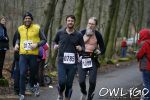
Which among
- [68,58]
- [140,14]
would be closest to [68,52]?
[68,58]

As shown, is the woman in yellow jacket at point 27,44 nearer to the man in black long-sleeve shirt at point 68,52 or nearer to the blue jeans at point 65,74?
the man in black long-sleeve shirt at point 68,52

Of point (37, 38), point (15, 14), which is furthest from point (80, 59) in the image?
point (15, 14)

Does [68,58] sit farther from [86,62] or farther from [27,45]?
[27,45]

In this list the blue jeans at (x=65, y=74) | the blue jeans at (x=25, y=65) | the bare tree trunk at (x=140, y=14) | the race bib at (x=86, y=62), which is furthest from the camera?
the bare tree trunk at (x=140, y=14)

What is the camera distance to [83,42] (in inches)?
433

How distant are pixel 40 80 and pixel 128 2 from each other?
2813 centimetres

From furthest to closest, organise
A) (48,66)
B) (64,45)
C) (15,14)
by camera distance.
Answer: (15,14) → (48,66) → (64,45)

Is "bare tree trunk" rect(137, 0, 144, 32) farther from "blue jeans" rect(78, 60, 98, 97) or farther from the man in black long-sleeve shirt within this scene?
the man in black long-sleeve shirt

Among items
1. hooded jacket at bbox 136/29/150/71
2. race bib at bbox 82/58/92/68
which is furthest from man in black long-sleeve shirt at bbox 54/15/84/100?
hooded jacket at bbox 136/29/150/71

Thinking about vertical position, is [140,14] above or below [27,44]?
above

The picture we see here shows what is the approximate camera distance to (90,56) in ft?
36.8

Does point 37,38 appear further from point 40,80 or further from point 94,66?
point 40,80

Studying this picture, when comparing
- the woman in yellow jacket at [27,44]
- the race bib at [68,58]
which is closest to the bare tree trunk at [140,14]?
the woman in yellow jacket at [27,44]

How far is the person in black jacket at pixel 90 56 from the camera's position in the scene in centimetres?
1114
